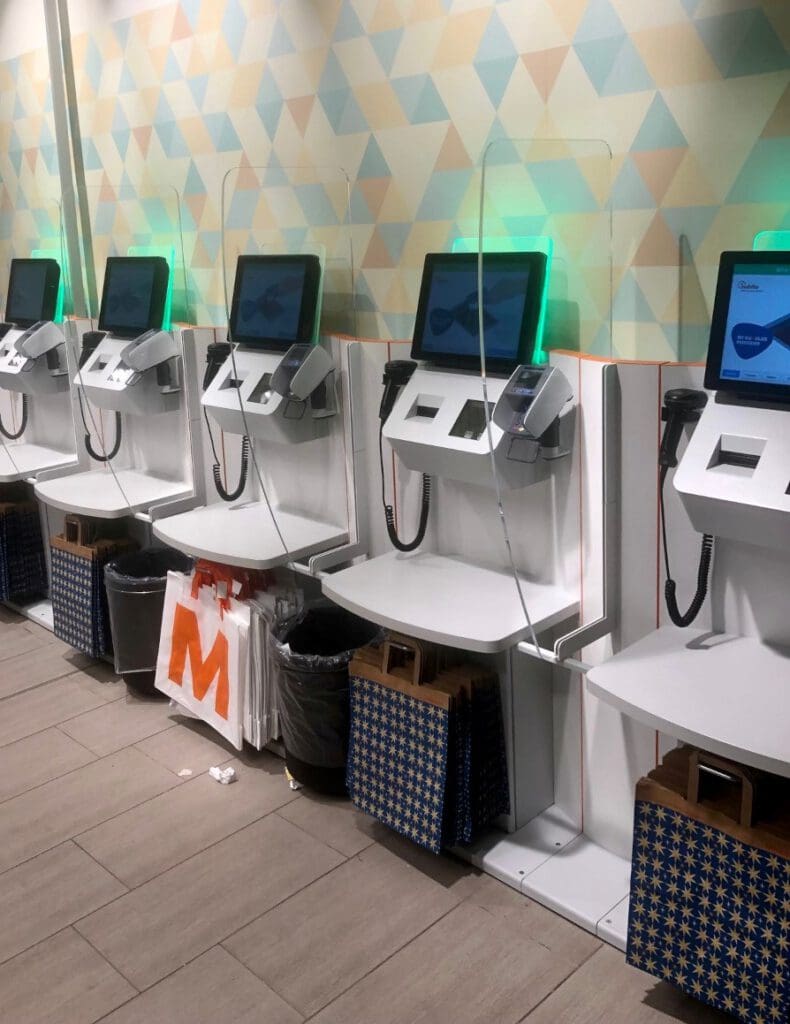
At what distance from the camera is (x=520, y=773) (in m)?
2.71

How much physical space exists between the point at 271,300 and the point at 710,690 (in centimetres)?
177

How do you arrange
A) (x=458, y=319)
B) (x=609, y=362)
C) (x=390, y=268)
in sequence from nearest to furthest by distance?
(x=609, y=362)
(x=458, y=319)
(x=390, y=268)

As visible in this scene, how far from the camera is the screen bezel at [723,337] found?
194 cm

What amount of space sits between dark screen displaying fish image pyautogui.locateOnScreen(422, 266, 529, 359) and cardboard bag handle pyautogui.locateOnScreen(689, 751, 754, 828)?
3.32 ft

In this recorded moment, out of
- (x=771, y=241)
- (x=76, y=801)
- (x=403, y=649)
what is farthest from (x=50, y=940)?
(x=771, y=241)

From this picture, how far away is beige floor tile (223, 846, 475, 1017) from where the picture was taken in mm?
2291

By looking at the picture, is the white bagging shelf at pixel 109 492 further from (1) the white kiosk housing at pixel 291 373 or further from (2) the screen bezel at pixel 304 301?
(2) the screen bezel at pixel 304 301

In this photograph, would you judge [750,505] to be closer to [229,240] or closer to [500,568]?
[500,568]

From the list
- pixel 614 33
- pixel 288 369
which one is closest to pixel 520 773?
pixel 288 369

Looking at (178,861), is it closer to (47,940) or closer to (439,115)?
(47,940)

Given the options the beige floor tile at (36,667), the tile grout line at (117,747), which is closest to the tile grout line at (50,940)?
the tile grout line at (117,747)

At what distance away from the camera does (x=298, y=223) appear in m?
3.15

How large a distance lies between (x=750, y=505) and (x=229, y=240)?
2110 mm

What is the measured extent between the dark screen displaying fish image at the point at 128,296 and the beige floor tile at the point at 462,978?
2.26 meters
